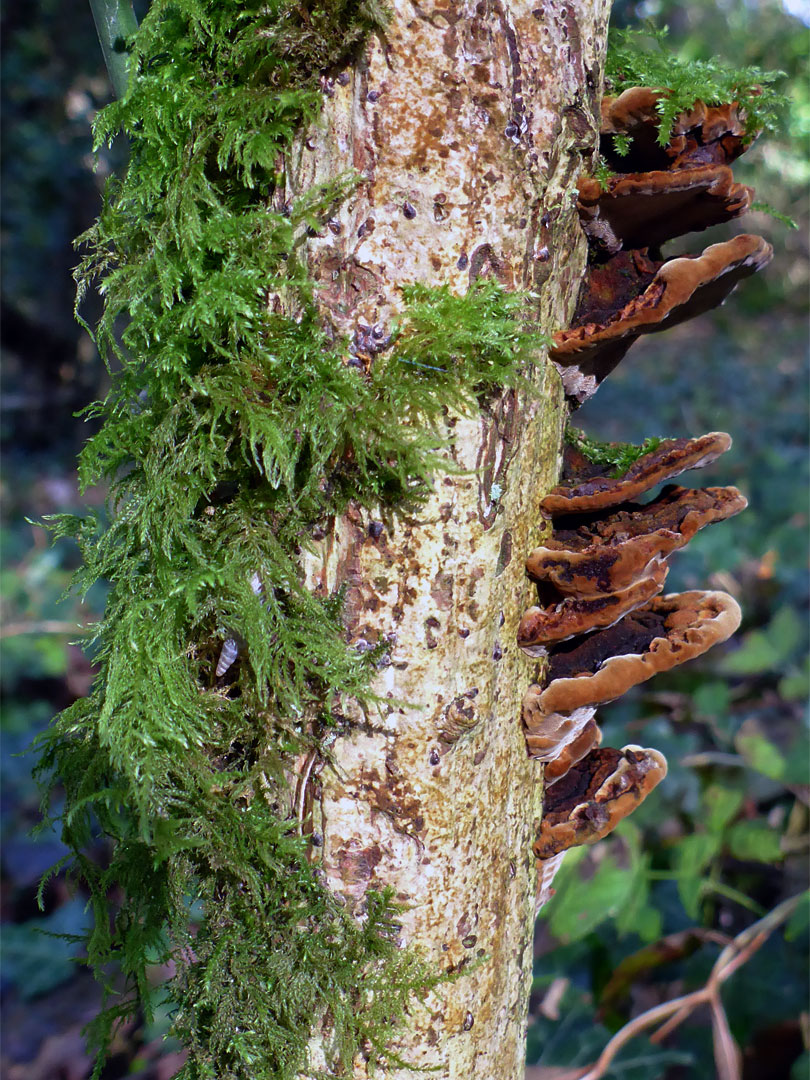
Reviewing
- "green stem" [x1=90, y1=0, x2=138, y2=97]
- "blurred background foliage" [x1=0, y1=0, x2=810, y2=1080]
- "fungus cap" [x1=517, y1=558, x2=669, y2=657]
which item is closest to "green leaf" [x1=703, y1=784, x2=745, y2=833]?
"blurred background foliage" [x1=0, y1=0, x2=810, y2=1080]

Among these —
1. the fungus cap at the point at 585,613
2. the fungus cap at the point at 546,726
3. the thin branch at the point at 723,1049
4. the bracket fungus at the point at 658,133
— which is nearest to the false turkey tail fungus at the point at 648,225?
the bracket fungus at the point at 658,133

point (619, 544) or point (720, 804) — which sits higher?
point (619, 544)

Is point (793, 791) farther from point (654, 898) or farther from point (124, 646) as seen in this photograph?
point (124, 646)

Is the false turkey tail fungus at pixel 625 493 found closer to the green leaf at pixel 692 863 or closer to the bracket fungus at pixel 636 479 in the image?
the bracket fungus at pixel 636 479

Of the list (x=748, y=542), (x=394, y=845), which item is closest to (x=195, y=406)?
(x=394, y=845)

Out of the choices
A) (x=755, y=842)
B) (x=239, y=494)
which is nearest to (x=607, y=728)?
(x=755, y=842)

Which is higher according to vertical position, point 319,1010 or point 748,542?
point 319,1010

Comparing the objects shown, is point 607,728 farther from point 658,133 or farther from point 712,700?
point 658,133
